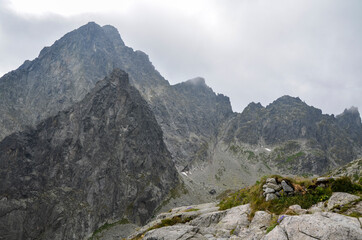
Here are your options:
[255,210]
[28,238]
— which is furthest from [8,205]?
[255,210]

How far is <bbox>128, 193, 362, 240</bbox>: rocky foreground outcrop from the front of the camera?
1084 cm

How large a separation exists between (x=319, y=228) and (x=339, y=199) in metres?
5.28

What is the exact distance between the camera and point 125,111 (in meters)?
171

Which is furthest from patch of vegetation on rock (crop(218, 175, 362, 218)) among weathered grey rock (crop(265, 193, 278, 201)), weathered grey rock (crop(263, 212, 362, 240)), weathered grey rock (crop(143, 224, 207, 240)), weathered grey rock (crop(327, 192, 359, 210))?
weathered grey rock (crop(143, 224, 207, 240))

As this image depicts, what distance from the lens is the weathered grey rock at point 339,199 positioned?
47.4ft

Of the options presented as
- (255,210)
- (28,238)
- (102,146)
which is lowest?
(28,238)

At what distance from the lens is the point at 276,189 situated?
58.7 ft

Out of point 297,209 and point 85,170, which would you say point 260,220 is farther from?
point 85,170

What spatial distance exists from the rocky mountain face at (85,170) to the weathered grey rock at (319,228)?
12284 centimetres

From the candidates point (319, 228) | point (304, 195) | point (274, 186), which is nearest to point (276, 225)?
point (319, 228)

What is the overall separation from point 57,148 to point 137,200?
192 feet

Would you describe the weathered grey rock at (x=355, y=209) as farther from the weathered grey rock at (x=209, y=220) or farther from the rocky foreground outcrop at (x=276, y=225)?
the weathered grey rock at (x=209, y=220)

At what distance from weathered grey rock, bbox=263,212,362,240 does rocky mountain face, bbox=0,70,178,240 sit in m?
123

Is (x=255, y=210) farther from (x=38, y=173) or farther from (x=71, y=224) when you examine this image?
(x=38, y=173)
